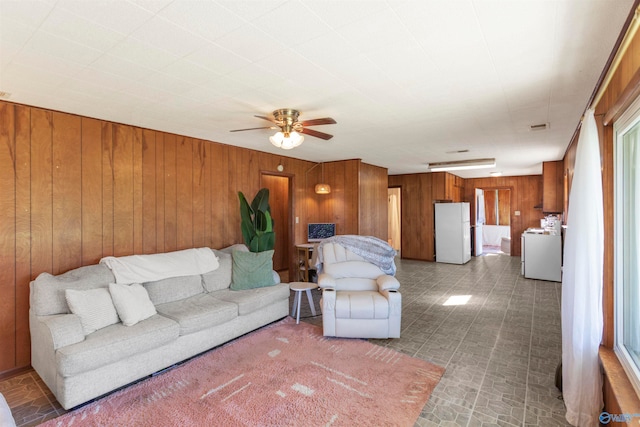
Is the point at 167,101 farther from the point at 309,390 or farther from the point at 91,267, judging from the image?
the point at 309,390

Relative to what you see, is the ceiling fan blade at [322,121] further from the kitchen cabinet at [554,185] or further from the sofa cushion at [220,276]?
the kitchen cabinet at [554,185]

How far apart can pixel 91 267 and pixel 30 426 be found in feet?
4.29

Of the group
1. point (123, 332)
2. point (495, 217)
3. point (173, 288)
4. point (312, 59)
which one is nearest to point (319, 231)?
point (173, 288)

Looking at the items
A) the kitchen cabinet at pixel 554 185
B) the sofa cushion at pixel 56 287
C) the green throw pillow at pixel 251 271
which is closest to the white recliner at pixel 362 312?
the green throw pillow at pixel 251 271

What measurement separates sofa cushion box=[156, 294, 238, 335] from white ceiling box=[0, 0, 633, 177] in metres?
1.97

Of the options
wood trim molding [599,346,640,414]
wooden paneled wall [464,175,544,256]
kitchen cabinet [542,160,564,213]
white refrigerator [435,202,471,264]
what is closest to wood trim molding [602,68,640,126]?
wood trim molding [599,346,640,414]

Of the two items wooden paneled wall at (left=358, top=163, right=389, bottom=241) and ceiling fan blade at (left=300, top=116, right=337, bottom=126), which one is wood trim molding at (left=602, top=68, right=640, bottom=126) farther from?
wooden paneled wall at (left=358, top=163, right=389, bottom=241)

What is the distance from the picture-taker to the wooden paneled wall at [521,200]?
898 centimetres

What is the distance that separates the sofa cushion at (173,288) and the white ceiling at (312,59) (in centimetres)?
177

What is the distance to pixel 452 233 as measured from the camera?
796 cm

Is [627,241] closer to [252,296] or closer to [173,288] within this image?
[252,296]

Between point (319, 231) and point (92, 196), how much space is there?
3733mm

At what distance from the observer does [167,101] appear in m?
2.87

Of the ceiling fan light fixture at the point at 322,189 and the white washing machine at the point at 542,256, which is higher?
the ceiling fan light fixture at the point at 322,189
